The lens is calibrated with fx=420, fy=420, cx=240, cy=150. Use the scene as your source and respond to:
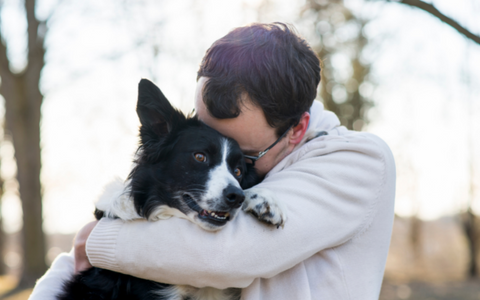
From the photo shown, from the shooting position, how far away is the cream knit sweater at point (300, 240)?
1.85m

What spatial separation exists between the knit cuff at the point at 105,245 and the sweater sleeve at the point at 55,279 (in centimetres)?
63

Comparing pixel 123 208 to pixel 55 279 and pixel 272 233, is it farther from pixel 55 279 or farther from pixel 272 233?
pixel 272 233

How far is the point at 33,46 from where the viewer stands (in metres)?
10.3

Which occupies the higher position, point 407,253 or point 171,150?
point 171,150

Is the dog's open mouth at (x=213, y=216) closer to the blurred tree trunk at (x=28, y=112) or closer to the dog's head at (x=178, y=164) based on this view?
the dog's head at (x=178, y=164)

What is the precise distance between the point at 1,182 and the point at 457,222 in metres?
18.6

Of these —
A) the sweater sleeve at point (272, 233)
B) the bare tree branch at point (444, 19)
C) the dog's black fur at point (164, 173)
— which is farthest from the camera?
the bare tree branch at point (444, 19)

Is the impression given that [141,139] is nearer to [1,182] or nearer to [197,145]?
[197,145]

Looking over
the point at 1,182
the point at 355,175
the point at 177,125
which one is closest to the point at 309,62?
the point at 355,175

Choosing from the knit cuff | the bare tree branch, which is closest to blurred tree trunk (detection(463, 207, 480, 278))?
the bare tree branch

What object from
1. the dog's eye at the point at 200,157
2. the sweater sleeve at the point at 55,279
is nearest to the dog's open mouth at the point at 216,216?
the dog's eye at the point at 200,157

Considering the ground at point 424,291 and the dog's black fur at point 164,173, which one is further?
the ground at point 424,291

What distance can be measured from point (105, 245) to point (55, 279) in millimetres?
782

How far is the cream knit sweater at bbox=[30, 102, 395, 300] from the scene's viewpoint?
6.08ft
